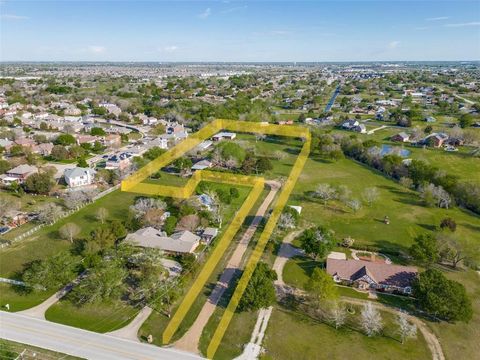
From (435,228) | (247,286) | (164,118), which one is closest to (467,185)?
(435,228)

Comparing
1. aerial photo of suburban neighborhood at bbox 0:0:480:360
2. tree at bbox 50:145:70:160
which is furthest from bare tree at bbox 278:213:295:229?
tree at bbox 50:145:70:160

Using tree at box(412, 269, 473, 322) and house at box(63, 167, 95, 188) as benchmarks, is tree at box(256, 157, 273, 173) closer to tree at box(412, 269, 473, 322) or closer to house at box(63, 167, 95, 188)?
house at box(63, 167, 95, 188)

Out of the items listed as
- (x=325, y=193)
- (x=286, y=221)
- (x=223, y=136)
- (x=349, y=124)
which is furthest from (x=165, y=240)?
(x=349, y=124)

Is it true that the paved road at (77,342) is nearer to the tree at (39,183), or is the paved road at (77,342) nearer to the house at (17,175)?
the tree at (39,183)

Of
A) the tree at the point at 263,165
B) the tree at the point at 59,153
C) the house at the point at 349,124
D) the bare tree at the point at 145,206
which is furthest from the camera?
the house at the point at 349,124

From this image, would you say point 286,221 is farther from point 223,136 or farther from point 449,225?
Result: point 223,136

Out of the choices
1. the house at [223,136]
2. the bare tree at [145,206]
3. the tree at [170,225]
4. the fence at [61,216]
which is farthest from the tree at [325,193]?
the house at [223,136]

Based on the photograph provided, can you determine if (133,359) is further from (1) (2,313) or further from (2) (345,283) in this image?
(2) (345,283)
